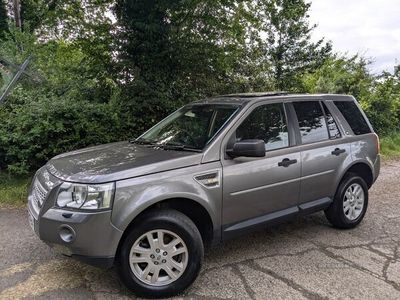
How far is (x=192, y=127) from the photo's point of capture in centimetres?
451

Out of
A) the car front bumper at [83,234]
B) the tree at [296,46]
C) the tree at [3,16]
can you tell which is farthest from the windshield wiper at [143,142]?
the tree at [3,16]

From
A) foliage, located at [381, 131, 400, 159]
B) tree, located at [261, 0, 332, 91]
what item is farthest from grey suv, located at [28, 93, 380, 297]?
tree, located at [261, 0, 332, 91]

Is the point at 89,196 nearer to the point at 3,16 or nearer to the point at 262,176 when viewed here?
the point at 262,176

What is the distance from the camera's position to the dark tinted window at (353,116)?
211 inches

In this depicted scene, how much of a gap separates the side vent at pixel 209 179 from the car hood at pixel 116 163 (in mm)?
140

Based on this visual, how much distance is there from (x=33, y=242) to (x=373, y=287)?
3.71 meters

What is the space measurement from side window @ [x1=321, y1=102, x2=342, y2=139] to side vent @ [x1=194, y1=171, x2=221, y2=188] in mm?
1915

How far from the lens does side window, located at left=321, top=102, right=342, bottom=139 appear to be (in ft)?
16.7

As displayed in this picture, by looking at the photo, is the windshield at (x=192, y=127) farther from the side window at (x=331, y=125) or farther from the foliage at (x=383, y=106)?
the foliage at (x=383, y=106)

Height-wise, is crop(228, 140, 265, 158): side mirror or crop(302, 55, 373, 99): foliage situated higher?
crop(302, 55, 373, 99): foliage

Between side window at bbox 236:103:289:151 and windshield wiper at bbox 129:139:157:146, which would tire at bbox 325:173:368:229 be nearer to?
side window at bbox 236:103:289:151

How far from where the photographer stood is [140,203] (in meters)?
3.43

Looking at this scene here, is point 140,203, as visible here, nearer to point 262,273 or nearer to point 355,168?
point 262,273

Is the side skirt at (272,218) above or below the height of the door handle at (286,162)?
below
